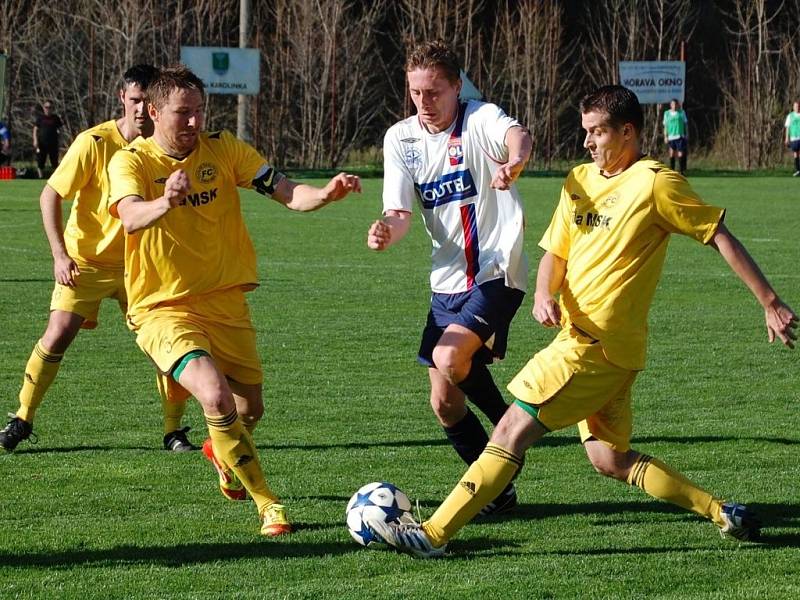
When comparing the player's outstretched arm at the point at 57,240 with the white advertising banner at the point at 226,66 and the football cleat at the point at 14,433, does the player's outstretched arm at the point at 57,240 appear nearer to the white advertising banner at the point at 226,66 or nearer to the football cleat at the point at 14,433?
the football cleat at the point at 14,433

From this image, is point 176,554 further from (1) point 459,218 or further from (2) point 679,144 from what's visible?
(2) point 679,144

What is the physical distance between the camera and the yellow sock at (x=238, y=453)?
18.0 ft

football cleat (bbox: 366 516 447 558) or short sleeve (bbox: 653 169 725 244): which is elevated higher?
short sleeve (bbox: 653 169 725 244)

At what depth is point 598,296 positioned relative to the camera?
5.02 meters

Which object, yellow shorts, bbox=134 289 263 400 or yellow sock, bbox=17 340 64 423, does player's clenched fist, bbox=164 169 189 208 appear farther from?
yellow sock, bbox=17 340 64 423

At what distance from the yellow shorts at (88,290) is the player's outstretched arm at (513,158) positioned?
8.24 ft

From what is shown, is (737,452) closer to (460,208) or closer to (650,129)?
(460,208)

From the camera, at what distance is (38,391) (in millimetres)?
7270

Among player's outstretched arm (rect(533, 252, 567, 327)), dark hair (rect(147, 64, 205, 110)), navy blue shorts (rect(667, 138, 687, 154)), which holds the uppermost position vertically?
navy blue shorts (rect(667, 138, 687, 154))

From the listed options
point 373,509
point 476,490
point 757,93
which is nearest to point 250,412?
point 373,509

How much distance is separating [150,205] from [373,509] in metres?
1.47

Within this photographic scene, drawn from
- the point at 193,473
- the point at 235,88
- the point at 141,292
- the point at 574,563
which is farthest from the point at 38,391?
the point at 235,88

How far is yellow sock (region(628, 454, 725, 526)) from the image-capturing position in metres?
5.24

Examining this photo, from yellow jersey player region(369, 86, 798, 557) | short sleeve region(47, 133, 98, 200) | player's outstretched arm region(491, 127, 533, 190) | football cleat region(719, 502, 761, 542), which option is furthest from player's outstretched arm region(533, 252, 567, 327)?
short sleeve region(47, 133, 98, 200)
